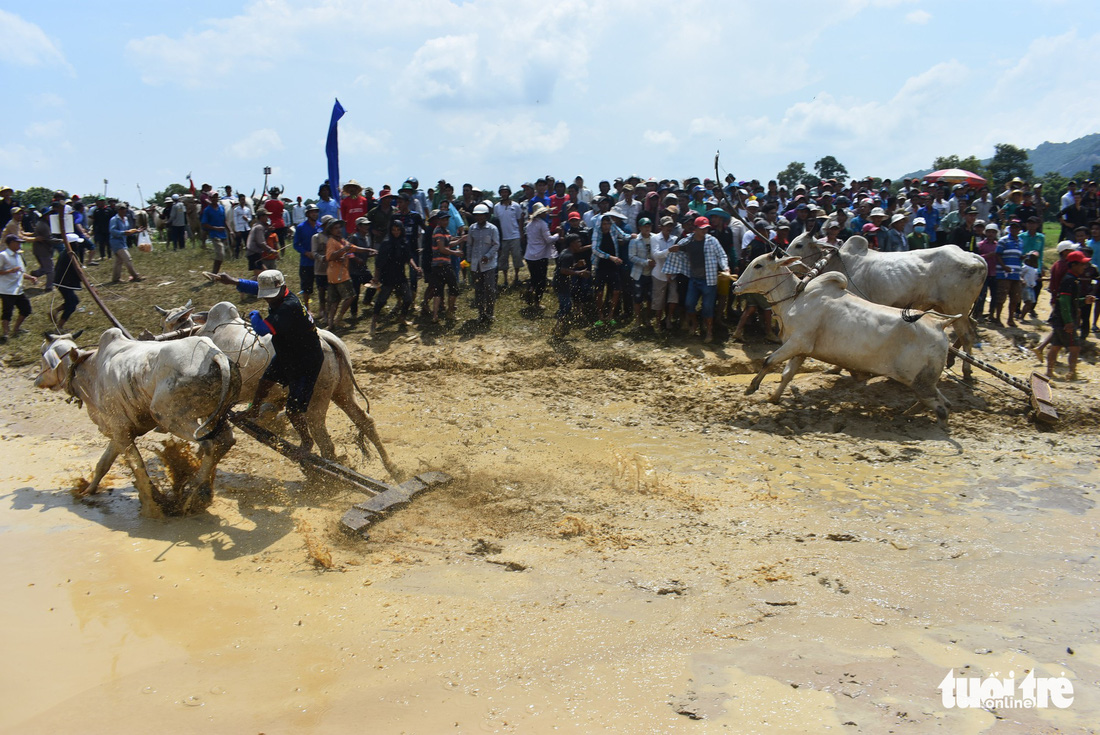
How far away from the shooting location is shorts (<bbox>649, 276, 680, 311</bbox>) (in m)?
12.2

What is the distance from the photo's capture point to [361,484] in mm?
6914

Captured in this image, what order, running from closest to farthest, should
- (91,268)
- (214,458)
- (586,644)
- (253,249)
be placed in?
(586,644), (214,458), (253,249), (91,268)

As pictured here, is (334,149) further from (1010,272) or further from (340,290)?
(1010,272)

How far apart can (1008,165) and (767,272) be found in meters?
21.0

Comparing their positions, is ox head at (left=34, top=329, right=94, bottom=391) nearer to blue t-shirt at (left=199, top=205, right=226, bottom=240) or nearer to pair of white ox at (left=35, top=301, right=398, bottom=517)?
pair of white ox at (left=35, top=301, right=398, bottom=517)

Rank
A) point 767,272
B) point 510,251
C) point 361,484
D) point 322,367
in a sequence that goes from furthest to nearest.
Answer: point 510,251 → point 767,272 → point 322,367 → point 361,484

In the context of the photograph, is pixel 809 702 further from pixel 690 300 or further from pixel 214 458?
pixel 690 300

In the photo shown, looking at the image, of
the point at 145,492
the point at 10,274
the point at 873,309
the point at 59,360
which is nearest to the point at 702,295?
the point at 873,309

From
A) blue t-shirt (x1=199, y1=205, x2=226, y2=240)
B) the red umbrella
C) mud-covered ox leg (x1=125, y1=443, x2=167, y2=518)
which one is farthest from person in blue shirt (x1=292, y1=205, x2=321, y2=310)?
the red umbrella

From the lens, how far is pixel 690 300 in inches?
476

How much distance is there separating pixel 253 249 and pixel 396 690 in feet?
36.4

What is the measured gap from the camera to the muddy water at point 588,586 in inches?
169

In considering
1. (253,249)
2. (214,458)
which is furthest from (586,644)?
(253,249)

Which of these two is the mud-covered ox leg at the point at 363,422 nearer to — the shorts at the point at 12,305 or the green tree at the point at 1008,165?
the shorts at the point at 12,305
